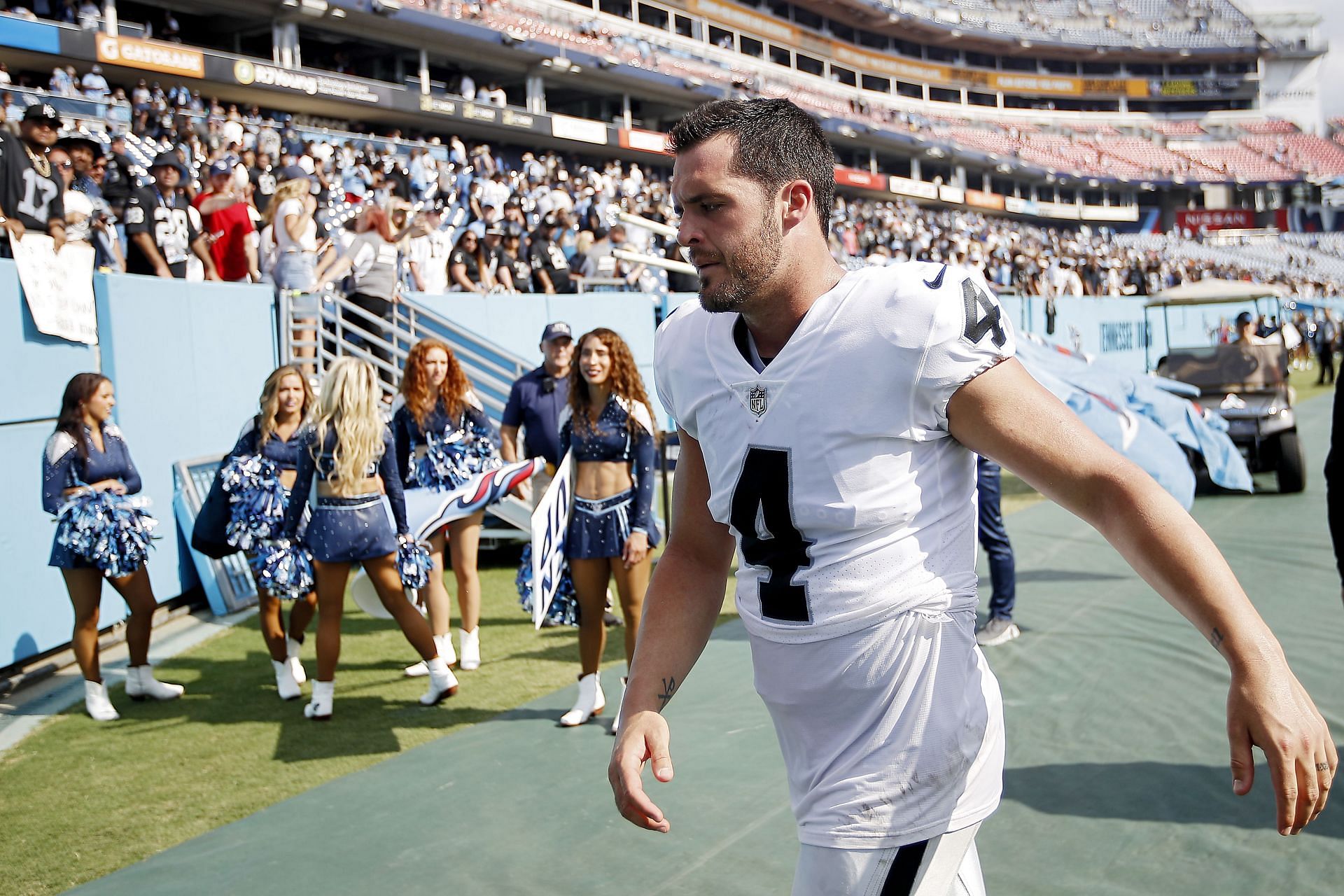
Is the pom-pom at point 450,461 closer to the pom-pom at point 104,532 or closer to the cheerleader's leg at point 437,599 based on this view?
the cheerleader's leg at point 437,599

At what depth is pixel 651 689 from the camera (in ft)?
6.85

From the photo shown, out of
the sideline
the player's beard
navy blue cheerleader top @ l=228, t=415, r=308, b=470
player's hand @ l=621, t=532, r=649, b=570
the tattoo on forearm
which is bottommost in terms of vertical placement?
the sideline

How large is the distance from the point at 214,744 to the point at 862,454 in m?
4.63

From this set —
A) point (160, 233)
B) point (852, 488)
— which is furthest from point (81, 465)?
point (852, 488)

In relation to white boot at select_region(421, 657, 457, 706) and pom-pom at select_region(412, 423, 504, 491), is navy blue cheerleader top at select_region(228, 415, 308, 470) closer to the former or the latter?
pom-pom at select_region(412, 423, 504, 491)

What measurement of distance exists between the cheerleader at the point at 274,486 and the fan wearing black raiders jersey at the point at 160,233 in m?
3.45

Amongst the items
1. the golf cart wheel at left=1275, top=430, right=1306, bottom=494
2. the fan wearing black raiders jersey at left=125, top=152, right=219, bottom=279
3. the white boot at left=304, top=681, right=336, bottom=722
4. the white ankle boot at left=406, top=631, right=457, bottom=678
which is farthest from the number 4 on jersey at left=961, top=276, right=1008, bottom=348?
the golf cart wheel at left=1275, top=430, right=1306, bottom=494

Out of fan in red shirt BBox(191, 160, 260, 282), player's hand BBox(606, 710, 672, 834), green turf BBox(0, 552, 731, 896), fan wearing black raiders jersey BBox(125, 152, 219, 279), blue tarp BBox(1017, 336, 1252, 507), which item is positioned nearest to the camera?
player's hand BBox(606, 710, 672, 834)

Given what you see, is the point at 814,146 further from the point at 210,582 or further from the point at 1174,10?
the point at 1174,10

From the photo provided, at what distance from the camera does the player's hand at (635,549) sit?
18.2ft

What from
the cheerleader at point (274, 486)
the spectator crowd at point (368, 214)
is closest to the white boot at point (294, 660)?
the cheerleader at point (274, 486)

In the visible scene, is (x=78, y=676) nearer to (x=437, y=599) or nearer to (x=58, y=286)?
(x=437, y=599)

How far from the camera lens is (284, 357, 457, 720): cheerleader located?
18.9 ft

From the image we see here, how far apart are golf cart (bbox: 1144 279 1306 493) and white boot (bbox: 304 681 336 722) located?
9.67m
